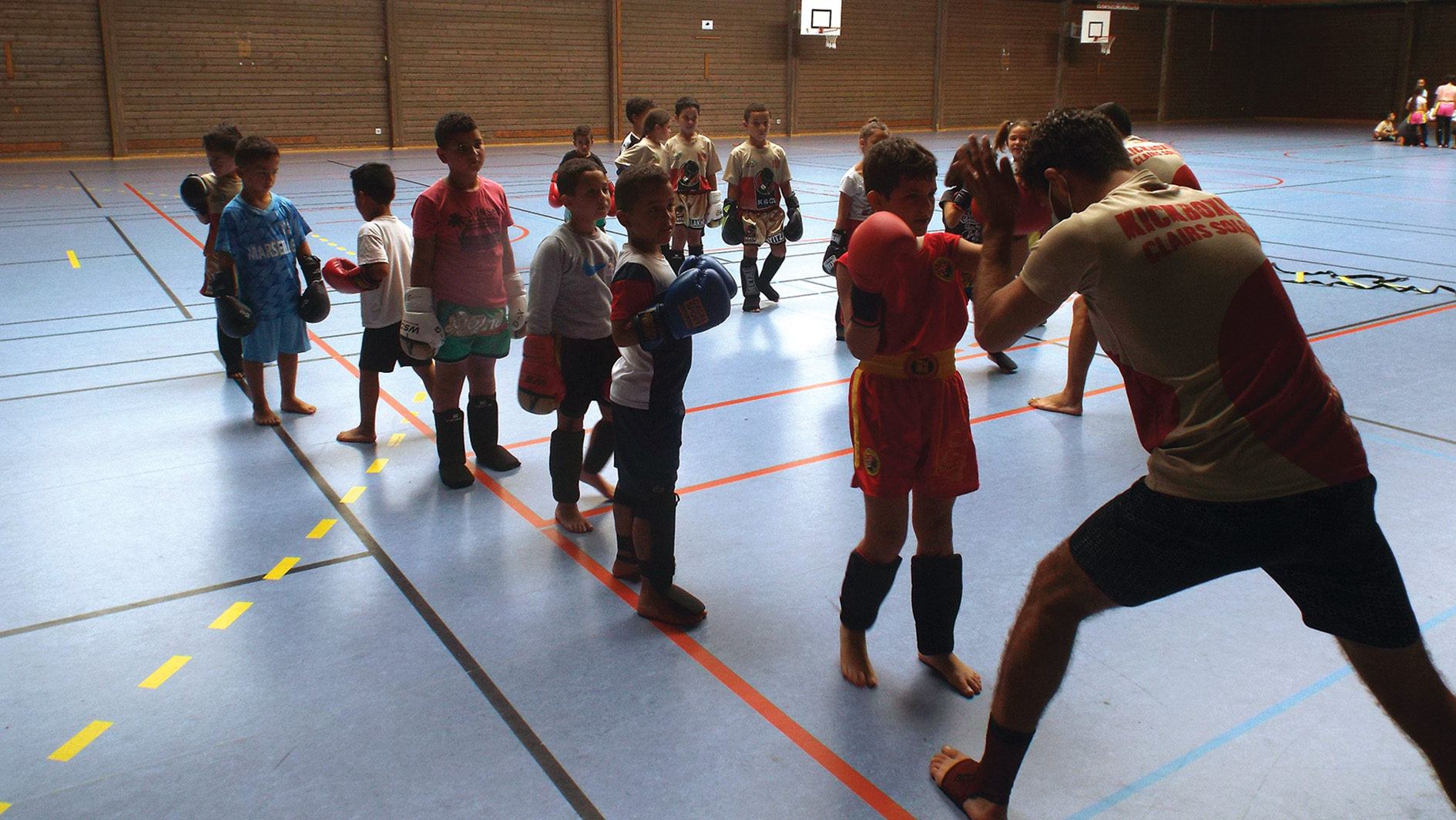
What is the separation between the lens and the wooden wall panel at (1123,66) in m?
34.9

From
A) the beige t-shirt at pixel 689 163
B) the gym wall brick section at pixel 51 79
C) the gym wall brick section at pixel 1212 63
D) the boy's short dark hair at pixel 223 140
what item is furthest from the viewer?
the gym wall brick section at pixel 1212 63

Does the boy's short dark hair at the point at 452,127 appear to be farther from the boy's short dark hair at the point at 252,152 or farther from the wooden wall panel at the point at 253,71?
the wooden wall panel at the point at 253,71

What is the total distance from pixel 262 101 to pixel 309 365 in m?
17.8

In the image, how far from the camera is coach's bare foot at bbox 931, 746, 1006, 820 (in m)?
2.59

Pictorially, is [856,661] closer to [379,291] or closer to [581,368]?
[581,368]

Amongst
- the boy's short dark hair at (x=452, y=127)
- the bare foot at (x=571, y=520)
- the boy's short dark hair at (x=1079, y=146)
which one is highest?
the boy's short dark hair at (x=452, y=127)

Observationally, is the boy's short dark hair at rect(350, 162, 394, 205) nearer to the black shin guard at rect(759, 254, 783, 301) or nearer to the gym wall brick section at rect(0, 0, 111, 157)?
the black shin guard at rect(759, 254, 783, 301)

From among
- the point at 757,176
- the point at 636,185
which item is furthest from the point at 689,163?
the point at 636,185

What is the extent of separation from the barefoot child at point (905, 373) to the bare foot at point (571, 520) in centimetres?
161

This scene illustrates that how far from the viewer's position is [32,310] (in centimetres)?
857

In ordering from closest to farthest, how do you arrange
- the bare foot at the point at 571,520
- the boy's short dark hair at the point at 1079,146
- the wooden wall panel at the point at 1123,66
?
the boy's short dark hair at the point at 1079,146 < the bare foot at the point at 571,520 < the wooden wall panel at the point at 1123,66

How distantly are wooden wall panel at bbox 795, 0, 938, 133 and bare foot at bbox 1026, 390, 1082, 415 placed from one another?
24.7 m

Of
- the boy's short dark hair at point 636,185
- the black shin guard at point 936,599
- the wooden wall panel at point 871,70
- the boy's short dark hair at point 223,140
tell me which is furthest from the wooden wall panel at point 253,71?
the black shin guard at point 936,599

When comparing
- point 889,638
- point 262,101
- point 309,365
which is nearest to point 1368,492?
point 889,638
